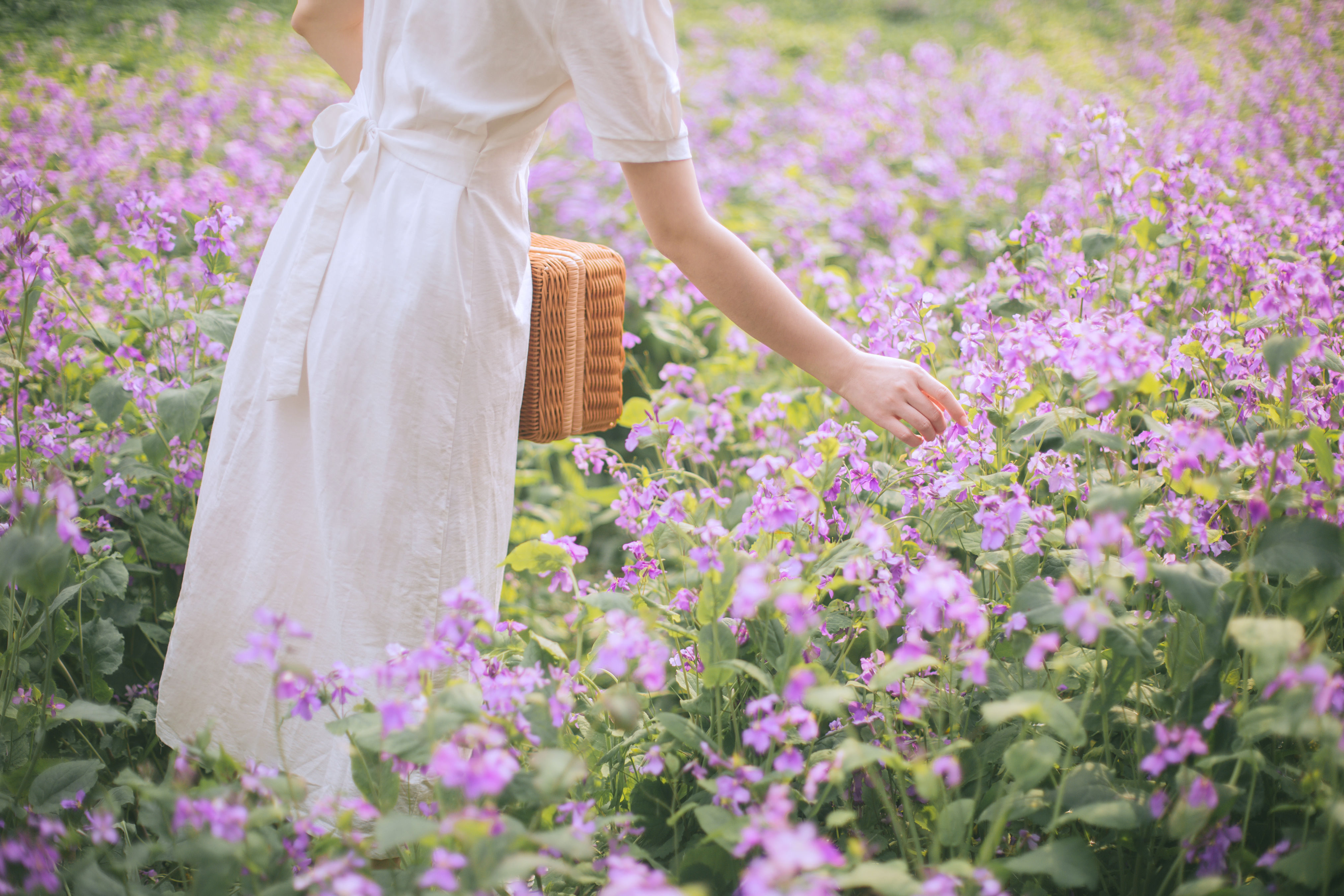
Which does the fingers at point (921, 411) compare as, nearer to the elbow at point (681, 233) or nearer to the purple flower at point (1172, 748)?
the elbow at point (681, 233)

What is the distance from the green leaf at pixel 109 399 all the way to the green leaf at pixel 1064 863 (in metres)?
1.84

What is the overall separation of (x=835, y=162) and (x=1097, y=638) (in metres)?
4.47

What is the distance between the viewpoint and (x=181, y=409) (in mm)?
1779

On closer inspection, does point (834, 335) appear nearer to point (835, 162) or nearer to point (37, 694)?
point (37, 694)

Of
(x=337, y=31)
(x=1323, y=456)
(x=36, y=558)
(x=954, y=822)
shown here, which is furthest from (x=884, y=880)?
(x=337, y=31)

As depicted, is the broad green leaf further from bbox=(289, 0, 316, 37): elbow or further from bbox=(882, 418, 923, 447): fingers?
bbox=(289, 0, 316, 37): elbow

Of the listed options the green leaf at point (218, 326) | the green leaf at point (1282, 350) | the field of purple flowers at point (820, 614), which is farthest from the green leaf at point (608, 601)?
the green leaf at point (218, 326)

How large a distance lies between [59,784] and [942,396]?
146 cm

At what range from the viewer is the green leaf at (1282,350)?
1093 mm

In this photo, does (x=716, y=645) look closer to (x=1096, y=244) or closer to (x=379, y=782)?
(x=379, y=782)

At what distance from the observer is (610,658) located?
0.95m

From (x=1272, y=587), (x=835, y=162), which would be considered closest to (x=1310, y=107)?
(x=835, y=162)

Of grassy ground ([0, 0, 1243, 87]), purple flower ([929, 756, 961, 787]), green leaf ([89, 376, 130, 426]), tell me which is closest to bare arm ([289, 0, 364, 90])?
green leaf ([89, 376, 130, 426])

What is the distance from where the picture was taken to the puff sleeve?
1218 mm
